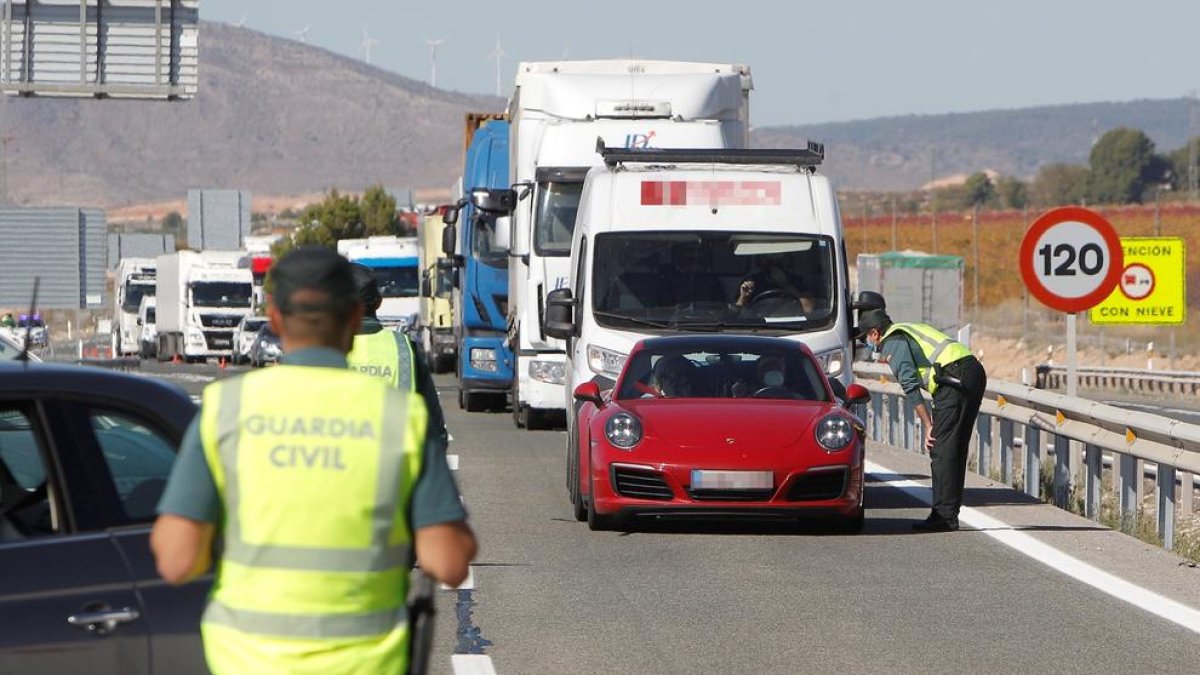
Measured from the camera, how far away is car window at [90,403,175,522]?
6094mm

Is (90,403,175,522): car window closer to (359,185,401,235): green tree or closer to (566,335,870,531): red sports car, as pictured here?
(566,335,870,531): red sports car

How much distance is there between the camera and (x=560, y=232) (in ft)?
80.2

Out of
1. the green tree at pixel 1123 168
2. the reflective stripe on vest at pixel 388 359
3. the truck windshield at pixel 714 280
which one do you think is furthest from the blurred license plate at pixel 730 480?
the green tree at pixel 1123 168

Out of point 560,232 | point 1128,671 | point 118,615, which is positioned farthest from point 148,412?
point 560,232

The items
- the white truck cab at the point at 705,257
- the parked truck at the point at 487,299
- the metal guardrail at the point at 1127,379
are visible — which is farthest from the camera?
the metal guardrail at the point at 1127,379

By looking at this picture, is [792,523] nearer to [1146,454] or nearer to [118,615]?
[1146,454]

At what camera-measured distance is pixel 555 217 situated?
2441 centimetres

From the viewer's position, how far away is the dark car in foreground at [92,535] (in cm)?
575

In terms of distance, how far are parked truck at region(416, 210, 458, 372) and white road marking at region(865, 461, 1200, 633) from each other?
26.0 metres

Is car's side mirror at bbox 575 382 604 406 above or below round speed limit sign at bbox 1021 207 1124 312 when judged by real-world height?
below

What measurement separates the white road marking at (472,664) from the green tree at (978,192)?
A: 552 ft

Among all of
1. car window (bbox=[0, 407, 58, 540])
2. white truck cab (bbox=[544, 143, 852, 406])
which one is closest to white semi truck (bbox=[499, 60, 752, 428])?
white truck cab (bbox=[544, 143, 852, 406])

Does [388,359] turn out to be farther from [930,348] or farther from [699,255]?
[699,255]

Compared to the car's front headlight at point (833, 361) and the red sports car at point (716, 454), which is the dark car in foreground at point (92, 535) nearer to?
the red sports car at point (716, 454)
